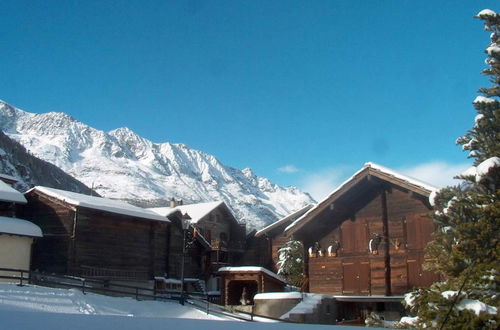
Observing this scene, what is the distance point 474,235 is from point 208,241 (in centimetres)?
4699

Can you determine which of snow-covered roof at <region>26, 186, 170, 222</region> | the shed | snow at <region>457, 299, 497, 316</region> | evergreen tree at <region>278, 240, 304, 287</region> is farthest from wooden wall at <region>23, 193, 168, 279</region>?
snow at <region>457, 299, 497, 316</region>

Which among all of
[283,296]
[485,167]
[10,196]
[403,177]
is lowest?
[283,296]

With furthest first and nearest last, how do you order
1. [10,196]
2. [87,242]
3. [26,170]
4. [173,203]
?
[26,170] < [173,203] < [87,242] < [10,196]

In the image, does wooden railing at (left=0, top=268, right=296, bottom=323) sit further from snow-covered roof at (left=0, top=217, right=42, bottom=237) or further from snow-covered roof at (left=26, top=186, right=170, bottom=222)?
snow-covered roof at (left=26, top=186, right=170, bottom=222)

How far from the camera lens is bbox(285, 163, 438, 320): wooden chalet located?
81.5ft

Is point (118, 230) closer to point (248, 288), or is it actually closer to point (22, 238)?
point (22, 238)

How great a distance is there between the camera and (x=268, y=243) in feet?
197

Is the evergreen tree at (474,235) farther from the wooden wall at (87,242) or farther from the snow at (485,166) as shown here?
the wooden wall at (87,242)

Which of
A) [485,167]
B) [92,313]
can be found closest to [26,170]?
[92,313]

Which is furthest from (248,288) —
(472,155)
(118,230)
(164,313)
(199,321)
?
(199,321)

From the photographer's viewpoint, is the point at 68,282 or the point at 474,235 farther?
the point at 68,282

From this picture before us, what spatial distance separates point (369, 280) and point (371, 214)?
293 cm

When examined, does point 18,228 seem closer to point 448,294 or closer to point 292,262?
point 292,262

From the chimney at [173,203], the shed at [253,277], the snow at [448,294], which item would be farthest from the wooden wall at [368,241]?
the chimney at [173,203]
